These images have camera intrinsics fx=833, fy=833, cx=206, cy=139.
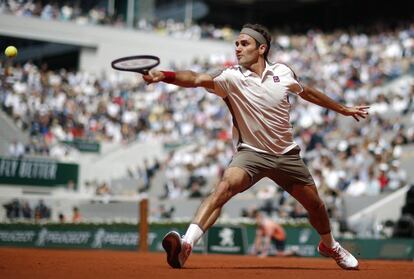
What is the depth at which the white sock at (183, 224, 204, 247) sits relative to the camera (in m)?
8.53

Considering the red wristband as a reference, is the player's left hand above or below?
below

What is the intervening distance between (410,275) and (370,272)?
0.70 meters

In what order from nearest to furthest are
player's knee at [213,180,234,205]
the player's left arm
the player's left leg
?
player's knee at [213,180,234,205]
the player's left leg
the player's left arm

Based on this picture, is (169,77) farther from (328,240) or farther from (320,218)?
(328,240)

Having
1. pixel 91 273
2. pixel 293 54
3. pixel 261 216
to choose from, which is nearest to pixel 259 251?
pixel 261 216

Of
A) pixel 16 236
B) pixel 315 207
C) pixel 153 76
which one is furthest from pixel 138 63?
pixel 16 236

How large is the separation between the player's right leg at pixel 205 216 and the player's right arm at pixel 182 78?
1.02 meters

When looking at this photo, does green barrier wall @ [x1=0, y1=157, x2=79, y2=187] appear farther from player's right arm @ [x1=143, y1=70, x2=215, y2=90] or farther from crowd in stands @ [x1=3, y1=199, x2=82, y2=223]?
player's right arm @ [x1=143, y1=70, x2=215, y2=90]

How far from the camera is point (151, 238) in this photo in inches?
885

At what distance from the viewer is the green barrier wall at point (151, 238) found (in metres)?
19.9

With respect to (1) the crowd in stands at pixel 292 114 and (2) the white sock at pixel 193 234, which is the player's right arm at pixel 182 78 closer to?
(2) the white sock at pixel 193 234

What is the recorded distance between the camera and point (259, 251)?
20.7 meters

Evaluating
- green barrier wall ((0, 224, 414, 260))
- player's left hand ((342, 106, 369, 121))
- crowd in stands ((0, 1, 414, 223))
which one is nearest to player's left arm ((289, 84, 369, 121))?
player's left hand ((342, 106, 369, 121))

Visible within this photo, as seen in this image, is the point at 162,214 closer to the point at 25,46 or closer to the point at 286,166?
the point at 286,166
